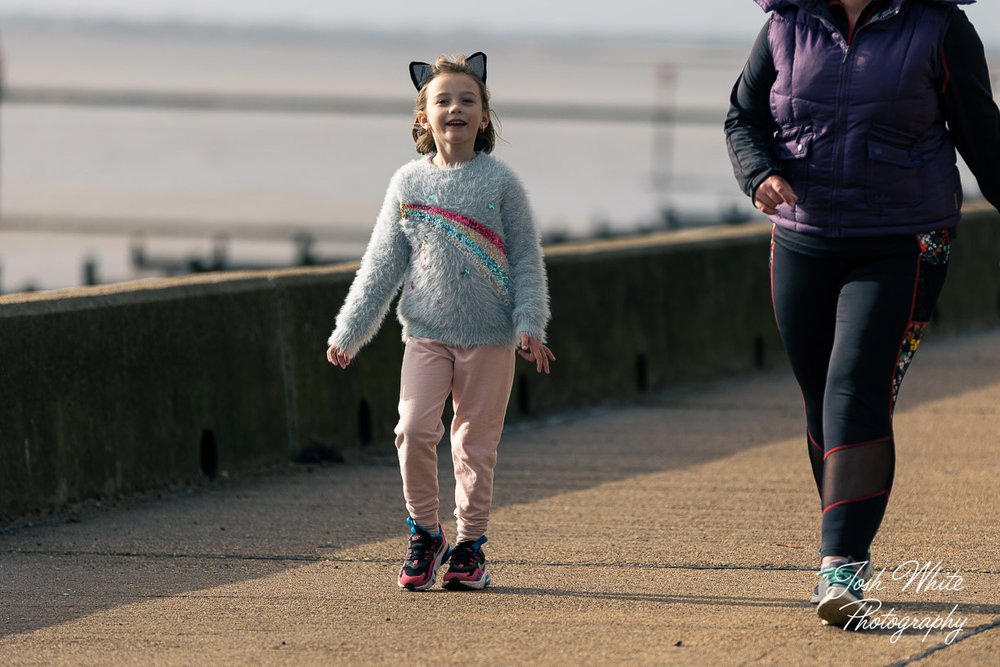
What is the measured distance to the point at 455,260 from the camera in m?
5.59

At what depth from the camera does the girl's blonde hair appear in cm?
564

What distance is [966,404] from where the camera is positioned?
947cm

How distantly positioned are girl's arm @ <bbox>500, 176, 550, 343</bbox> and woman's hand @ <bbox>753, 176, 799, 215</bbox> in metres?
0.66

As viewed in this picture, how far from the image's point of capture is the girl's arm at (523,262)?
5.50m

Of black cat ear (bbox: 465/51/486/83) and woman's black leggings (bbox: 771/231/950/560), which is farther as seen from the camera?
black cat ear (bbox: 465/51/486/83)

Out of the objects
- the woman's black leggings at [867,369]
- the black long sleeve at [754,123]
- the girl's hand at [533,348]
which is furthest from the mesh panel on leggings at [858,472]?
the girl's hand at [533,348]

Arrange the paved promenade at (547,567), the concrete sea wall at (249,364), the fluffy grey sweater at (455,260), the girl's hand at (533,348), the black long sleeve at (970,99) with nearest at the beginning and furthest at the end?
the paved promenade at (547,567) < the black long sleeve at (970,99) < the girl's hand at (533,348) < the fluffy grey sweater at (455,260) < the concrete sea wall at (249,364)

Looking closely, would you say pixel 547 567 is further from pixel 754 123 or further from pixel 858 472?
pixel 754 123

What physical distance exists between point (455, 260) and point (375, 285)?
25 centimetres

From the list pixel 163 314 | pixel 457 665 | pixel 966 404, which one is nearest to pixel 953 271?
pixel 966 404

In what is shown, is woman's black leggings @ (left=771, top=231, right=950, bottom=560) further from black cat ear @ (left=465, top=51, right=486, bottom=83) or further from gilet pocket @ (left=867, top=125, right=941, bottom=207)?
black cat ear @ (left=465, top=51, right=486, bottom=83)

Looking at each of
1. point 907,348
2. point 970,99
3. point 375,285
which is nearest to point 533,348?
point 375,285

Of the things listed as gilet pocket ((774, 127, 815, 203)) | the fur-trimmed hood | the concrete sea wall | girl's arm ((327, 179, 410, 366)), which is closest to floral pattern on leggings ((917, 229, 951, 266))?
gilet pocket ((774, 127, 815, 203))

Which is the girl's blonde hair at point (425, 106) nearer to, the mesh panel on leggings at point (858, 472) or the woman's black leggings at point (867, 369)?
the woman's black leggings at point (867, 369)
